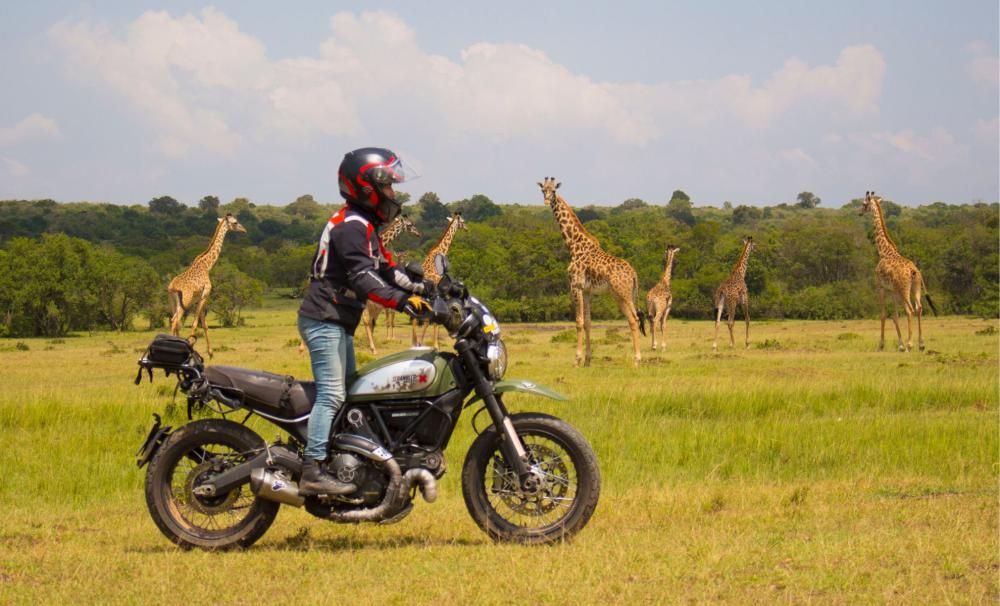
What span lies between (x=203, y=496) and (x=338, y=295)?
159 cm

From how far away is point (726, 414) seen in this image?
14.0 m

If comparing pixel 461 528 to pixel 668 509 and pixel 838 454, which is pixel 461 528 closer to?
Result: pixel 668 509

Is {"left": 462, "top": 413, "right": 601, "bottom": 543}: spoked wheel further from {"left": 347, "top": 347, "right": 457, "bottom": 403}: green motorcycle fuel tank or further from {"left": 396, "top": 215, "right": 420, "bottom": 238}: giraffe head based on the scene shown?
{"left": 396, "top": 215, "right": 420, "bottom": 238}: giraffe head

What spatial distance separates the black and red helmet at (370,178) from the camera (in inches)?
284

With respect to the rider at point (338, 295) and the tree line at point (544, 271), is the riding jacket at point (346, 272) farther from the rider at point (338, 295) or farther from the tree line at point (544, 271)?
the tree line at point (544, 271)

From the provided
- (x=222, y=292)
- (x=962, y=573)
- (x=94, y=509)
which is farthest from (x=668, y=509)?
(x=222, y=292)

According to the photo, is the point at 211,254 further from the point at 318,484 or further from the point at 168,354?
the point at 318,484

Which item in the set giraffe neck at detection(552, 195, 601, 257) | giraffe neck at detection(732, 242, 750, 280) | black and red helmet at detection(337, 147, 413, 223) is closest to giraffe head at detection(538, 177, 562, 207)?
giraffe neck at detection(552, 195, 601, 257)

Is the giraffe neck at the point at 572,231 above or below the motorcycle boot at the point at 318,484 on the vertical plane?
above

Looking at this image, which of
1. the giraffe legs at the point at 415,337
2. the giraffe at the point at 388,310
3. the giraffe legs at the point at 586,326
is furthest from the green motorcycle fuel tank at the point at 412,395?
the giraffe at the point at 388,310

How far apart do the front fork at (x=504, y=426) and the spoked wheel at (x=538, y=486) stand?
37 millimetres

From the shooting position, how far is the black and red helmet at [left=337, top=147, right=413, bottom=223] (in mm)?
7215

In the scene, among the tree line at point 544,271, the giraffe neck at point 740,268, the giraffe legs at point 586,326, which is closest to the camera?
the giraffe legs at point 586,326

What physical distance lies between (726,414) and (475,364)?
7.52m
